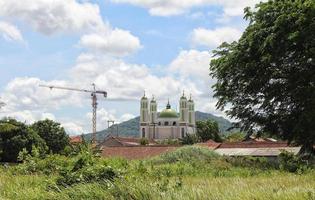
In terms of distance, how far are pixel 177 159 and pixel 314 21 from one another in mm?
10963

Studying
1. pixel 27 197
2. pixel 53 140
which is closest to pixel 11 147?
pixel 53 140

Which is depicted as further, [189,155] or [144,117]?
[144,117]

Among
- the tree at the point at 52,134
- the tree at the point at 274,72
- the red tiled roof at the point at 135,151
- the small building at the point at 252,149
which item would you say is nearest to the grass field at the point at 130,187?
the tree at the point at 274,72

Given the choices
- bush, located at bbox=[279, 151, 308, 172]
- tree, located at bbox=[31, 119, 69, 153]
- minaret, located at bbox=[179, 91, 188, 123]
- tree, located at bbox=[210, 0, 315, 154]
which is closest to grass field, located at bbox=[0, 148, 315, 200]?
bush, located at bbox=[279, 151, 308, 172]

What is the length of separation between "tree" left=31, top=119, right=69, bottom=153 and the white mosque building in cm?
8051

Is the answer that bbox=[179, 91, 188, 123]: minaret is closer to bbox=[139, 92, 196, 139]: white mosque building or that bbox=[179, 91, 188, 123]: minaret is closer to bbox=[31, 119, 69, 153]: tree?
bbox=[139, 92, 196, 139]: white mosque building

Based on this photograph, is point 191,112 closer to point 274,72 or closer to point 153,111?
point 153,111

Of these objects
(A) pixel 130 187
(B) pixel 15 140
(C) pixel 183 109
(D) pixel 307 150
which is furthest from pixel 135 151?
(C) pixel 183 109

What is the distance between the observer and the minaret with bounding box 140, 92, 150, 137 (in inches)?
6476

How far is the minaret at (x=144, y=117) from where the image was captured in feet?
540

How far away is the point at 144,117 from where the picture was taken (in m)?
168

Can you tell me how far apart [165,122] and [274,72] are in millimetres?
131893

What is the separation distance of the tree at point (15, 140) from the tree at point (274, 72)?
3907cm

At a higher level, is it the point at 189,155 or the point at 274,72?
the point at 274,72
